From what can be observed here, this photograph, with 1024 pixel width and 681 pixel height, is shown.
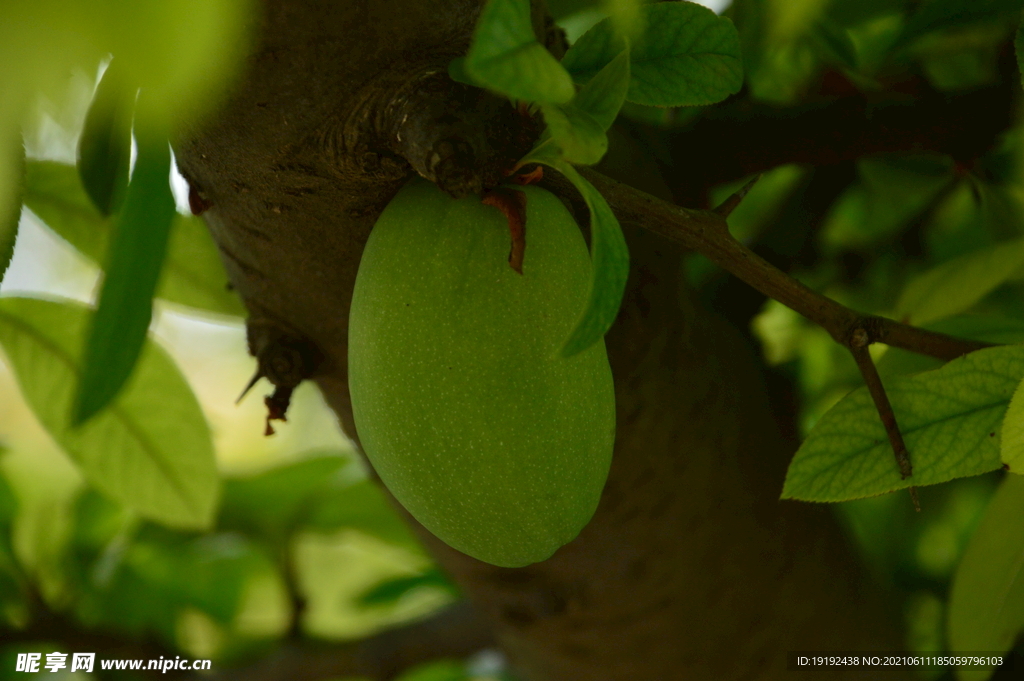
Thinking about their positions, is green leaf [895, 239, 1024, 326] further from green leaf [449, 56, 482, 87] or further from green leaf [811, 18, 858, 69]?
green leaf [449, 56, 482, 87]

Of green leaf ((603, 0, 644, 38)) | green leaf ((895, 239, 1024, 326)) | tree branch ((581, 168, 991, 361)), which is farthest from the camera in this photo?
green leaf ((895, 239, 1024, 326))

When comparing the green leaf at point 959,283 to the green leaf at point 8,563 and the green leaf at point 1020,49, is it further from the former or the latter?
the green leaf at point 8,563

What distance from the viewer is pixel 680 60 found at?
301mm

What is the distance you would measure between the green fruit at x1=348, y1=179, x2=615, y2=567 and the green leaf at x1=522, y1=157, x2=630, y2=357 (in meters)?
0.03

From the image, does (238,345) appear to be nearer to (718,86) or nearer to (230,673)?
(230,673)

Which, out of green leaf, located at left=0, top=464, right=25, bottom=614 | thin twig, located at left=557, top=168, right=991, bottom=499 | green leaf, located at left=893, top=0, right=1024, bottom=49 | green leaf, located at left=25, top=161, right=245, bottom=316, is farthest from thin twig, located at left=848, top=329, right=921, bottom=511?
green leaf, located at left=0, top=464, right=25, bottom=614

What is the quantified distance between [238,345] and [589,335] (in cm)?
94

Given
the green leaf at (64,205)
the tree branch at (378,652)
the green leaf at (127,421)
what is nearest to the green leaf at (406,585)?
the tree branch at (378,652)

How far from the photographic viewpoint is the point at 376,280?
0.97ft

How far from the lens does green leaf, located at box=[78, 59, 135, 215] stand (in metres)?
0.33

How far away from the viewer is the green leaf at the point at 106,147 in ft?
1.08

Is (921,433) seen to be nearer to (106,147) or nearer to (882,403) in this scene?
(882,403)

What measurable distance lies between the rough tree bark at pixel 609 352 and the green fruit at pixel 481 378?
31 millimetres

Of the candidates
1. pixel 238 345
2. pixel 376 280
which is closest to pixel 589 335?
Result: pixel 376 280
